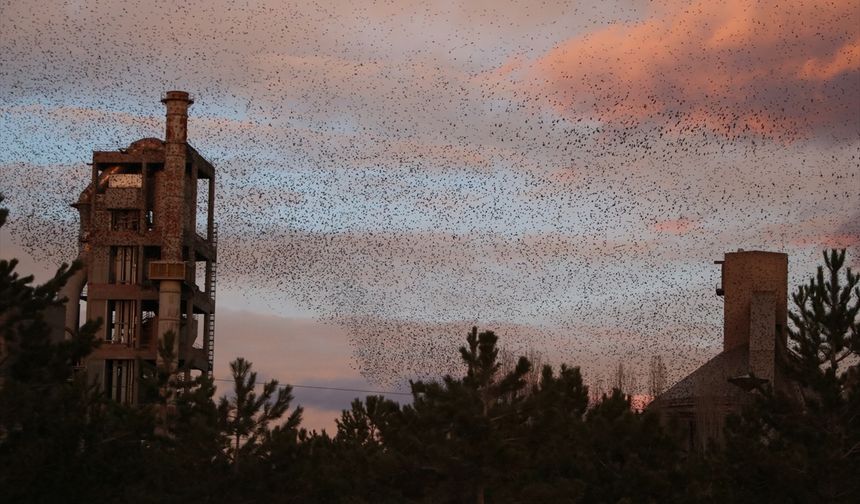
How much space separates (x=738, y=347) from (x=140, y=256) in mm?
37994

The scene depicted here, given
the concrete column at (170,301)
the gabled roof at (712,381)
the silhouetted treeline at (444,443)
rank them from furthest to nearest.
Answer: the gabled roof at (712,381) < the concrete column at (170,301) < the silhouetted treeline at (444,443)

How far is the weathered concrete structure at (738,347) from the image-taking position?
8819 cm

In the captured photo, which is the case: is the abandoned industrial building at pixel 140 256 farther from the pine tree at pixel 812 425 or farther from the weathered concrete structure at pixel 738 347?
the pine tree at pixel 812 425

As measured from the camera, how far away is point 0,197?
40.6 m

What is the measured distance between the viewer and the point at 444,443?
149 ft

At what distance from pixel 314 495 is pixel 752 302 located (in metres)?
45.7

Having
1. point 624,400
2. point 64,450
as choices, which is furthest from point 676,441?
point 64,450

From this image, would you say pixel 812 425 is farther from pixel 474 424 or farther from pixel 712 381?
pixel 712 381

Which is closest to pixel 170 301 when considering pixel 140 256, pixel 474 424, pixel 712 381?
pixel 140 256

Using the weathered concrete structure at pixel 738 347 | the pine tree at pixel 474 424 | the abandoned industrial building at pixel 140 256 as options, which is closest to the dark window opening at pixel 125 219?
the abandoned industrial building at pixel 140 256

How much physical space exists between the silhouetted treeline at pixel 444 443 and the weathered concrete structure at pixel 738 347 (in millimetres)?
34982

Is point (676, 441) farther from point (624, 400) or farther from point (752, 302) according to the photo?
point (752, 302)

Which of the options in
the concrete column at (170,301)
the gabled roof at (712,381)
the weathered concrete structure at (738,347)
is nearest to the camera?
the concrete column at (170,301)

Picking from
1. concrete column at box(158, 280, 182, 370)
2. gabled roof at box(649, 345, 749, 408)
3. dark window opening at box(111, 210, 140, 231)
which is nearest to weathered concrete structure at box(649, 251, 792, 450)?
gabled roof at box(649, 345, 749, 408)
